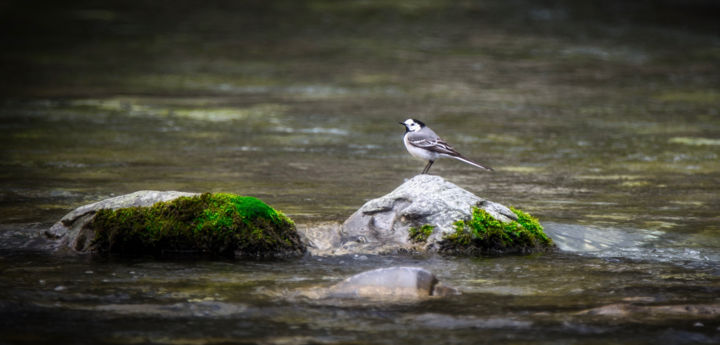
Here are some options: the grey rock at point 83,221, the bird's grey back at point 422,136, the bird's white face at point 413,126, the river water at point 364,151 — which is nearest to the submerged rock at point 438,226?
the river water at point 364,151

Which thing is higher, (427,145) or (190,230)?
(427,145)

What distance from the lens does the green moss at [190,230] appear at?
28.8 ft

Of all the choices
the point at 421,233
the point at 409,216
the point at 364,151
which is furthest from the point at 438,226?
the point at 364,151

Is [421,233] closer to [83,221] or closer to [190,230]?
[190,230]

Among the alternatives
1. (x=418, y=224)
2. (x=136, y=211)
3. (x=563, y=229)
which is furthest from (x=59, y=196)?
(x=563, y=229)

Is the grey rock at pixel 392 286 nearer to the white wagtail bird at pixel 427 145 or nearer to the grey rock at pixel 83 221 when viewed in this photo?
the grey rock at pixel 83 221

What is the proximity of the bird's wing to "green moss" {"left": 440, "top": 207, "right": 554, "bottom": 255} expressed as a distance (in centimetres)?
136

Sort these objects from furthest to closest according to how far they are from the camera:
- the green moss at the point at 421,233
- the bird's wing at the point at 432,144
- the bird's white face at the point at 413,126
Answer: the bird's white face at the point at 413,126 → the bird's wing at the point at 432,144 → the green moss at the point at 421,233

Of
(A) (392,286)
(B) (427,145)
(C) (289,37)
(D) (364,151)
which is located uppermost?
(C) (289,37)

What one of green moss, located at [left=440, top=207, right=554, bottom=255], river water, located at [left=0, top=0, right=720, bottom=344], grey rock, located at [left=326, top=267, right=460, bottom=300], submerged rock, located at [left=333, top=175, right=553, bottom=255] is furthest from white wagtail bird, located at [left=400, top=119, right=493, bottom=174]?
grey rock, located at [left=326, top=267, right=460, bottom=300]

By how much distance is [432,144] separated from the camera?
1041cm

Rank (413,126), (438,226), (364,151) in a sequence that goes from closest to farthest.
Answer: (438,226) < (413,126) < (364,151)

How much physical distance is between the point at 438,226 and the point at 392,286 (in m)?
1.80

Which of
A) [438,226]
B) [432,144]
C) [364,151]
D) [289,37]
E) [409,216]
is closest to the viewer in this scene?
[438,226]
